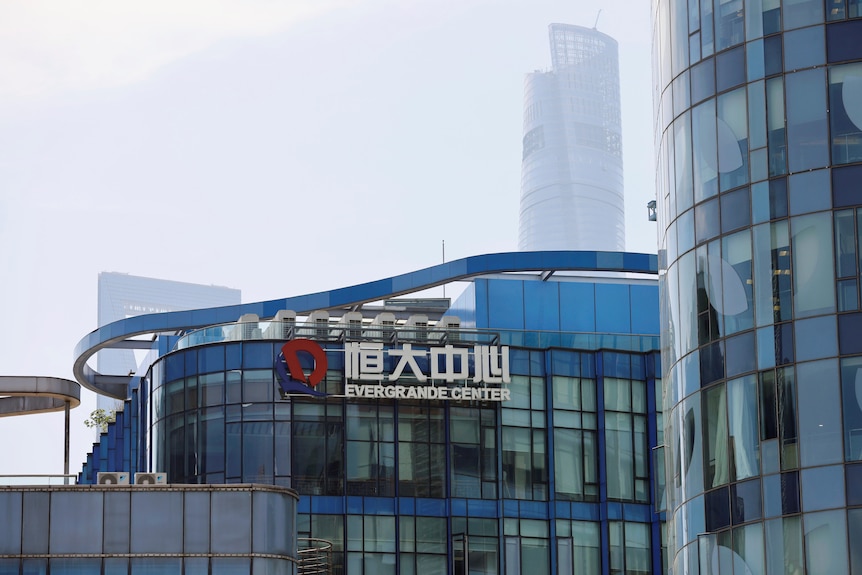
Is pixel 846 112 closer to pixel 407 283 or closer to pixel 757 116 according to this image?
pixel 757 116


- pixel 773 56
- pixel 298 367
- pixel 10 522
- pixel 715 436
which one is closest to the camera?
pixel 10 522

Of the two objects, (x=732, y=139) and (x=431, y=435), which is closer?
(x=732, y=139)

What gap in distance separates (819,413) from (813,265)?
4778 mm

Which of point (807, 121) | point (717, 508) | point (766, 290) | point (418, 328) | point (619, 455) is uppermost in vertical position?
point (807, 121)

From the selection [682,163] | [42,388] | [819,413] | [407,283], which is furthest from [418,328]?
[819,413]

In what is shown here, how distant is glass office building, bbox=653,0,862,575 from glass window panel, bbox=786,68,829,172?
0.15 feet

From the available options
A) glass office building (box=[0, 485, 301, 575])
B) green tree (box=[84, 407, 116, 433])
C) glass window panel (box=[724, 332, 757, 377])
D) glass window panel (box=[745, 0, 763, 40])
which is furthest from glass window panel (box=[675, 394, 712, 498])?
green tree (box=[84, 407, 116, 433])

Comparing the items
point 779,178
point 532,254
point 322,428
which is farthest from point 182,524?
point 532,254

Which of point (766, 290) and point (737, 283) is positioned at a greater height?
point (737, 283)

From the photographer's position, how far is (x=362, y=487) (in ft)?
270

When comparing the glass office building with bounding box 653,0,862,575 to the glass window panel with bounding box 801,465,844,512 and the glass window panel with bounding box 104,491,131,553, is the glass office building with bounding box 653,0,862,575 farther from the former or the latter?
the glass window panel with bounding box 104,491,131,553

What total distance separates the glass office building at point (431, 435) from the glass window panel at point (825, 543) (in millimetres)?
32573

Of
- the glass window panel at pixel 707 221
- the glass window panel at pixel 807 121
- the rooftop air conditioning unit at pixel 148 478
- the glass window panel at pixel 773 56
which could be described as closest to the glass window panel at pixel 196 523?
the rooftop air conditioning unit at pixel 148 478

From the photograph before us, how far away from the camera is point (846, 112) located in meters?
54.7
